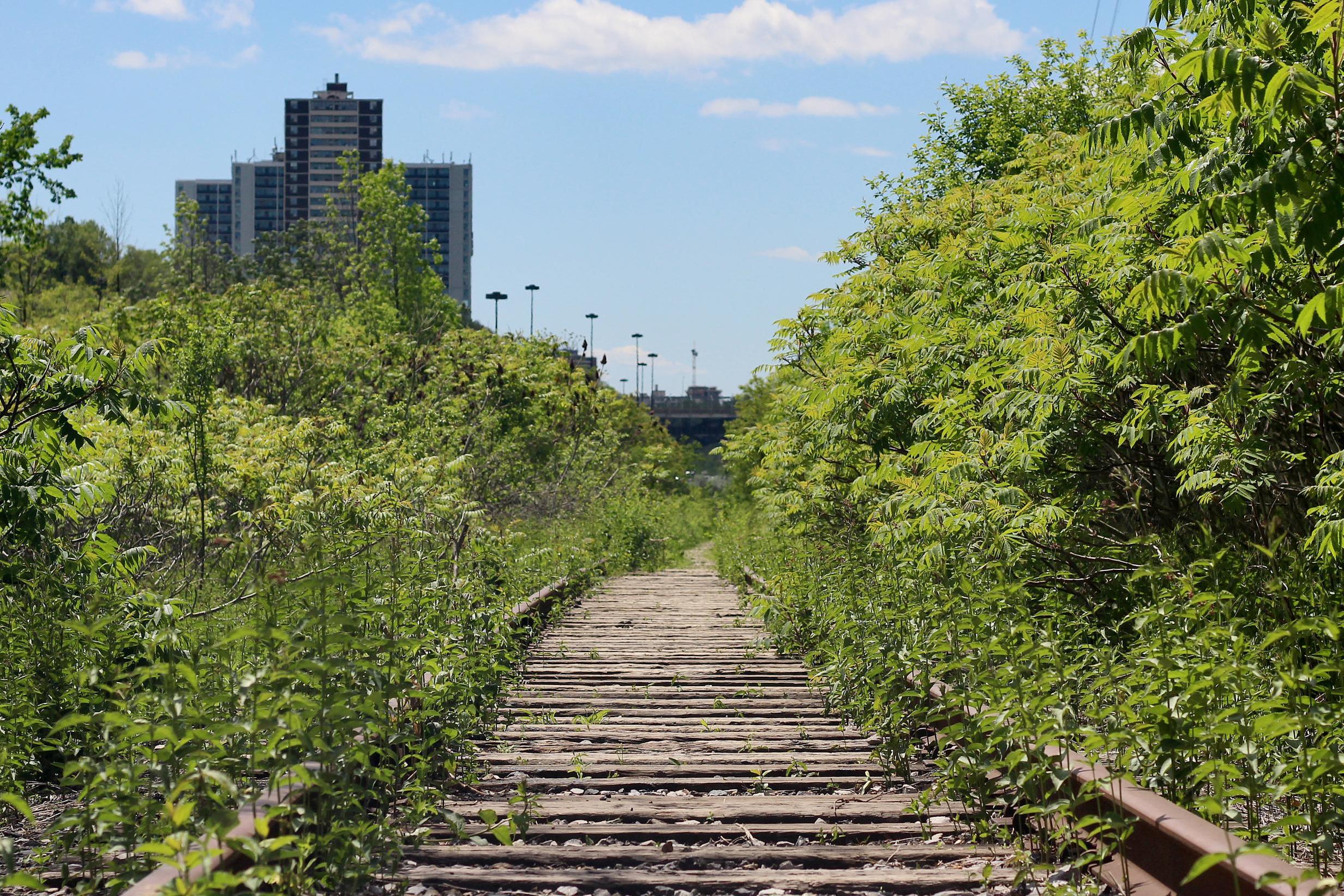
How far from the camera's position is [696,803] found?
5812 mm

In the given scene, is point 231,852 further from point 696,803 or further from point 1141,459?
point 1141,459

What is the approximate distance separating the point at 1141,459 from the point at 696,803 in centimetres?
426

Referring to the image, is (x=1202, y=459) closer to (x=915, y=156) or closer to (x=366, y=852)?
(x=366, y=852)

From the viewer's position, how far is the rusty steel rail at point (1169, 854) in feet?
10.6

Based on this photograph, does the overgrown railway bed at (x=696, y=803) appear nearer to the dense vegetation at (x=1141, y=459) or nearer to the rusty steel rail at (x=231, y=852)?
the dense vegetation at (x=1141, y=459)

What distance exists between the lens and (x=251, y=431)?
49.0 ft

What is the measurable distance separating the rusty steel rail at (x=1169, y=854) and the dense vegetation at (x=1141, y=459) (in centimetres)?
14

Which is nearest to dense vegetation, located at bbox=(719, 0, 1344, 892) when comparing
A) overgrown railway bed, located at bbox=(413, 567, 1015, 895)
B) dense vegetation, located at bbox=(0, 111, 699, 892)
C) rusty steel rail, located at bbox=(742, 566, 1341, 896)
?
rusty steel rail, located at bbox=(742, 566, 1341, 896)

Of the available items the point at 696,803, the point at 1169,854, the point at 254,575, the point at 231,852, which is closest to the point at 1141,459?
the point at 696,803

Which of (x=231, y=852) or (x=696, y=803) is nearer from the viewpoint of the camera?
(x=231, y=852)

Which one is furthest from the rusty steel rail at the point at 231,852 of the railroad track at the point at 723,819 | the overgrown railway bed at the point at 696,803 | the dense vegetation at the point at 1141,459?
the dense vegetation at the point at 1141,459

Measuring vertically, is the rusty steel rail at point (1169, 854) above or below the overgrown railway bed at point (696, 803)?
above

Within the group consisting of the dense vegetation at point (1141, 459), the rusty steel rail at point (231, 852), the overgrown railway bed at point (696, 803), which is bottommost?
the overgrown railway bed at point (696, 803)

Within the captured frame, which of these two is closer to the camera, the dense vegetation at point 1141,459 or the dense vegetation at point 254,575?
the dense vegetation at point 254,575
